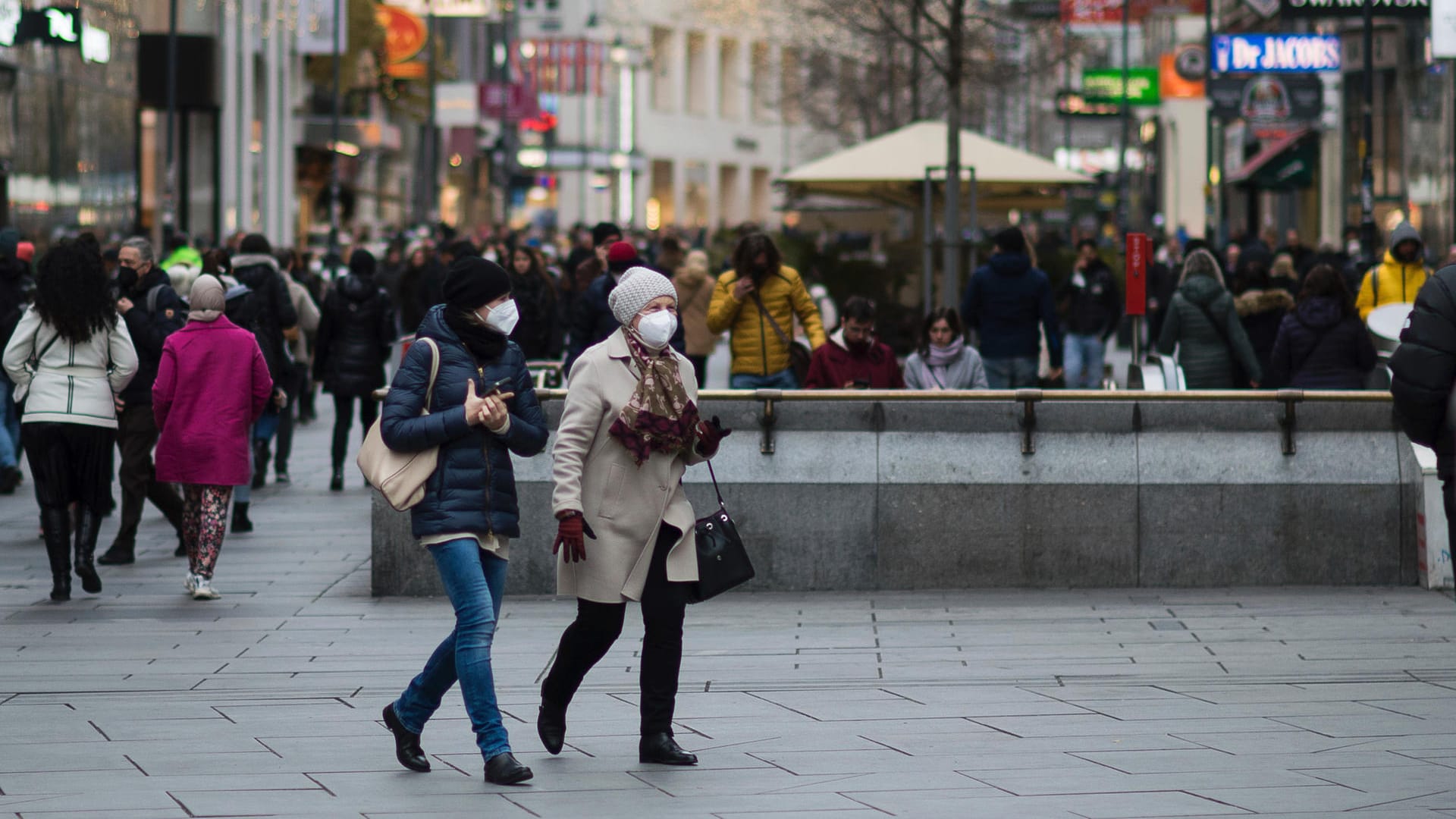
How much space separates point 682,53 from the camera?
82812 millimetres

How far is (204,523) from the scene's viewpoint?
10.6 m

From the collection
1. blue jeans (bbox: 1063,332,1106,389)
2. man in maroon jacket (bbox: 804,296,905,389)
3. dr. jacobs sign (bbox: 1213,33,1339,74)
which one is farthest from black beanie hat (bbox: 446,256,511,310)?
dr. jacobs sign (bbox: 1213,33,1339,74)

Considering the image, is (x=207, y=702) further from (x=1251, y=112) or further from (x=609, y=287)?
(x=1251, y=112)

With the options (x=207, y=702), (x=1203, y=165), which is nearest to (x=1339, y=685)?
(x=207, y=702)

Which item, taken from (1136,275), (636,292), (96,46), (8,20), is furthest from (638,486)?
(96,46)

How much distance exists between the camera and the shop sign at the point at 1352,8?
73.5 feet

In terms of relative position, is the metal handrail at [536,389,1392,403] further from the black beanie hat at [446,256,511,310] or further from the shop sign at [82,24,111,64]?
the shop sign at [82,24,111,64]

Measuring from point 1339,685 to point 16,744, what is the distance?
4758 millimetres

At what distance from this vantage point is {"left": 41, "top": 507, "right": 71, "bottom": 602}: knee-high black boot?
10508 millimetres

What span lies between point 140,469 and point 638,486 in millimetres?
6058

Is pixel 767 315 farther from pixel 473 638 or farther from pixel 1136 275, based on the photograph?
pixel 473 638

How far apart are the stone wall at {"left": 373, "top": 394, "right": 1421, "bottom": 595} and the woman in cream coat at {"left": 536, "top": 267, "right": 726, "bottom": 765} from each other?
3580 mm

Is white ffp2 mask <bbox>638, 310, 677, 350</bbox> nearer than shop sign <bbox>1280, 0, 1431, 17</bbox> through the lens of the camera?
Yes

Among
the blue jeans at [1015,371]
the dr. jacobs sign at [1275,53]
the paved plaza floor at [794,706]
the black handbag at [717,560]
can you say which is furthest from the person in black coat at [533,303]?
the dr. jacobs sign at [1275,53]
